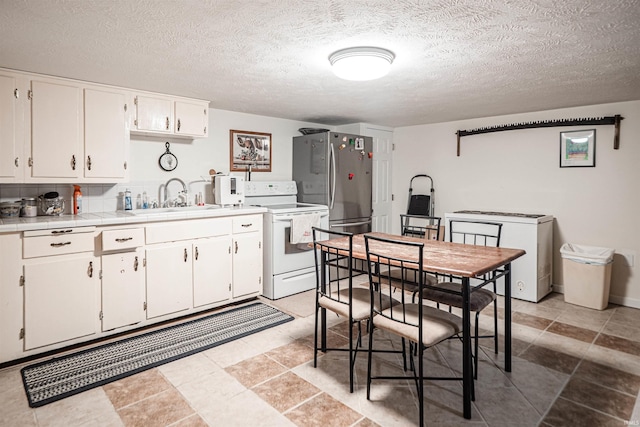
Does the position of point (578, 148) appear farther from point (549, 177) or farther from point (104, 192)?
point (104, 192)

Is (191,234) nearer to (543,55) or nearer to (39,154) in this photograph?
(39,154)

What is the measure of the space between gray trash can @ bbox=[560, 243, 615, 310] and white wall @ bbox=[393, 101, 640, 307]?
28 centimetres

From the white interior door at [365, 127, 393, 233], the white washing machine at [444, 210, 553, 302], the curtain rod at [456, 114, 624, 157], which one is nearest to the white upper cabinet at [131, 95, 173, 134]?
the white interior door at [365, 127, 393, 233]

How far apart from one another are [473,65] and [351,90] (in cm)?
109

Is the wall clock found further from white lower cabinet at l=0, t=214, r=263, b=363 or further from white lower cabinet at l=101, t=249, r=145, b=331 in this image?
white lower cabinet at l=101, t=249, r=145, b=331

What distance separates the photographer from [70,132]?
3.03 metres

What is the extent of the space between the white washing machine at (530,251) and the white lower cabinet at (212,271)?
2423 mm

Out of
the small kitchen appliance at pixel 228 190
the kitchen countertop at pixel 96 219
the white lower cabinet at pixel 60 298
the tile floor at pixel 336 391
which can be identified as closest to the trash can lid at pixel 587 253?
the tile floor at pixel 336 391

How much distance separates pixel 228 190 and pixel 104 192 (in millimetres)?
1148

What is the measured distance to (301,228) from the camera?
4137 mm

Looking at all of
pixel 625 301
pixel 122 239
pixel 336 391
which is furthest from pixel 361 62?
pixel 625 301

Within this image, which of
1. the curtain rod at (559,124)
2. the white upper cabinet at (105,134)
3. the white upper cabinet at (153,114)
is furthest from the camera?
the curtain rod at (559,124)

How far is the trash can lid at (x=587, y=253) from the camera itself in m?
3.74

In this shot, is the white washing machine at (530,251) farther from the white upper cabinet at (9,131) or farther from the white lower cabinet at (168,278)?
the white upper cabinet at (9,131)
